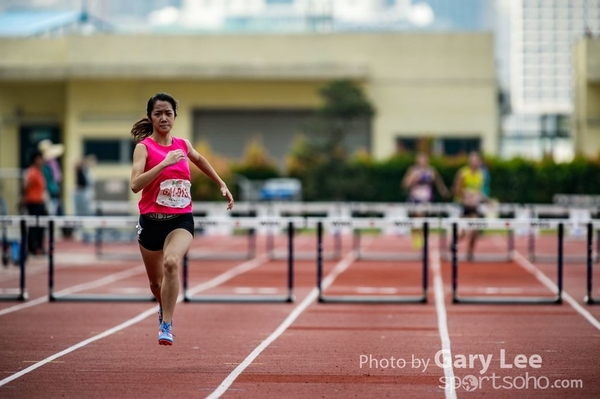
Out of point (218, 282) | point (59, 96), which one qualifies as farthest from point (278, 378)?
point (59, 96)

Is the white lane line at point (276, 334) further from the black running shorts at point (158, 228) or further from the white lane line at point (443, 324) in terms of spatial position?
the white lane line at point (443, 324)

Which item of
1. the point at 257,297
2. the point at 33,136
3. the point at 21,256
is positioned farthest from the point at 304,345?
the point at 33,136

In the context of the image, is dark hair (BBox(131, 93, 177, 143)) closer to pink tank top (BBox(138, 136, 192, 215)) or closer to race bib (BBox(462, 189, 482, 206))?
pink tank top (BBox(138, 136, 192, 215))

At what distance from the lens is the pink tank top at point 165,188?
9.79m

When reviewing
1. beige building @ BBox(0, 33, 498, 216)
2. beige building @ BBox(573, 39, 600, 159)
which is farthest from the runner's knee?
beige building @ BBox(573, 39, 600, 159)

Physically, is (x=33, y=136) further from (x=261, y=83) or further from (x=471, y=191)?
(x=471, y=191)

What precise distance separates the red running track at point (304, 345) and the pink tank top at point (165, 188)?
1.31 metres

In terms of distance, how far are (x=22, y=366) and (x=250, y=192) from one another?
101 ft

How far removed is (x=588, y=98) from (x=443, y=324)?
3673cm

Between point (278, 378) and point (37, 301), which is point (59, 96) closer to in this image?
point (37, 301)

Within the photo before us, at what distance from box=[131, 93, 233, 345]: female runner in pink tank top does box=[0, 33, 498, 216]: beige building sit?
36.2 m

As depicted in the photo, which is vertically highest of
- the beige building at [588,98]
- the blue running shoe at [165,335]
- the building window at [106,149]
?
the beige building at [588,98]

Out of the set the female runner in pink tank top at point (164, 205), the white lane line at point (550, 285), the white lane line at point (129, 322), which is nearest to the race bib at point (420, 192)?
the white lane line at point (550, 285)

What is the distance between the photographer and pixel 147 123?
400 inches
